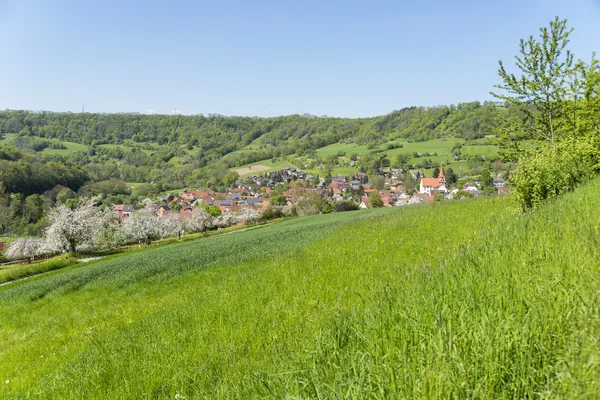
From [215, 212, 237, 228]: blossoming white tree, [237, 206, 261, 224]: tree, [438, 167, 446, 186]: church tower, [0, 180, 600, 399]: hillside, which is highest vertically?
[0, 180, 600, 399]: hillside

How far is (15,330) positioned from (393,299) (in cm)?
1438

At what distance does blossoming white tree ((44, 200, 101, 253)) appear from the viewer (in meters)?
53.6

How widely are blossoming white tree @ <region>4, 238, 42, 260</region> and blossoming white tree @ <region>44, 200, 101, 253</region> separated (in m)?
8.97

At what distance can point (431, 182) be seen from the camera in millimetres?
133000

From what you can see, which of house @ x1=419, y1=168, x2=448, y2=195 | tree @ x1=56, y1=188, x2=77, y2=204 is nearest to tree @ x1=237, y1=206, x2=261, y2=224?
tree @ x1=56, y1=188, x2=77, y2=204

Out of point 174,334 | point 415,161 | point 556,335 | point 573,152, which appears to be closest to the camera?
point 556,335

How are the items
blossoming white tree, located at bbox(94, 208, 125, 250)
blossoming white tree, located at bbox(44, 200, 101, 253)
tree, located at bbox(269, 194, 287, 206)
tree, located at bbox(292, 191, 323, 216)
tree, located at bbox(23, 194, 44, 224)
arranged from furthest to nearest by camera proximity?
tree, located at bbox(269, 194, 287, 206)
tree, located at bbox(23, 194, 44, 224)
tree, located at bbox(292, 191, 323, 216)
blossoming white tree, located at bbox(94, 208, 125, 250)
blossoming white tree, located at bbox(44, 200, 101, 253)

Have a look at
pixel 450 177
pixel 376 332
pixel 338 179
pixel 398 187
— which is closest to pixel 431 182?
pixel 450 177

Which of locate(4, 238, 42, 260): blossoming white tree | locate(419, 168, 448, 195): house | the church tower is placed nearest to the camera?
locate(4, 238, 42, 260): blossoming white tree

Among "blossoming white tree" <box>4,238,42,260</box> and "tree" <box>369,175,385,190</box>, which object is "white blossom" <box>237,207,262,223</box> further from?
"tree" <box>369,175,385,190</box>

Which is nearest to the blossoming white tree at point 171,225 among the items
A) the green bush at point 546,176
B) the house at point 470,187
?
the green bush at point 546,176

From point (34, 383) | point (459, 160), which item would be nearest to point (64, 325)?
point (34, 383)

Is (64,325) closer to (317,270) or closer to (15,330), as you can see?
(15,330)

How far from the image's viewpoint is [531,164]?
388 inches
